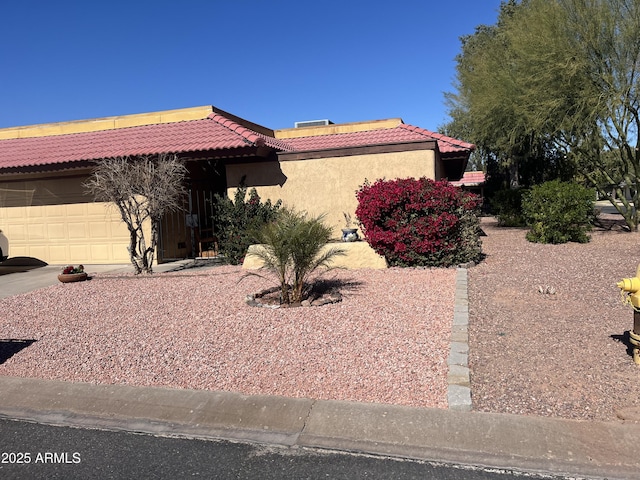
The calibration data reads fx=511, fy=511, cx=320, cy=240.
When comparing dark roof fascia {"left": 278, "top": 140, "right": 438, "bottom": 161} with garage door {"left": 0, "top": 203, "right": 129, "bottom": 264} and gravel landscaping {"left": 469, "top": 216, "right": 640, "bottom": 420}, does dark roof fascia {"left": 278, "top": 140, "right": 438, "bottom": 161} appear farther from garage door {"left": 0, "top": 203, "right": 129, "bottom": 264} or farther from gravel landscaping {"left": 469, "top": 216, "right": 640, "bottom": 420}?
garage door {"left": 0, "top": 203, "right": 129, "bottom": 264}

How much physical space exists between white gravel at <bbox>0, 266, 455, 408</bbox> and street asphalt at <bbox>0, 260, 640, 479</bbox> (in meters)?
0.21

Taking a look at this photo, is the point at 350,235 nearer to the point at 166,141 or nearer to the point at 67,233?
the point at 166,141

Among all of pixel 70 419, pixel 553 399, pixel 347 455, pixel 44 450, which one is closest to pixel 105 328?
pixel 70 419

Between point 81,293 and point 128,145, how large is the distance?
599cm

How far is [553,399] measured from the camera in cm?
424

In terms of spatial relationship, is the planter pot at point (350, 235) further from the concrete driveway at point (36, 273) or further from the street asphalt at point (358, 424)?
the street asphalt at point (358, 424)

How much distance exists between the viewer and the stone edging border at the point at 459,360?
14.0 ft

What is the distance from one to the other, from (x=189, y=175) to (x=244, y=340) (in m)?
9.44

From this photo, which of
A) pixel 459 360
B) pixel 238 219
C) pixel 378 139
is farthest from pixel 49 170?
pixel 459 360

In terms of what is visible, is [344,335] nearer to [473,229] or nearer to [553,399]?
[553,399]

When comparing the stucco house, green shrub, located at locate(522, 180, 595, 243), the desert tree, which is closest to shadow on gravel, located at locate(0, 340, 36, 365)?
the stucco house

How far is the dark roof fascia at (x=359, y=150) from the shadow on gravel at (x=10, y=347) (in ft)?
27.3

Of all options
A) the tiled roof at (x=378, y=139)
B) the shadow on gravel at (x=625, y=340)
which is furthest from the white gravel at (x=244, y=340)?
the tiled roof at (x=378, y=139)

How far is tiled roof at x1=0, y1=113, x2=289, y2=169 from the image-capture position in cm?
1305
